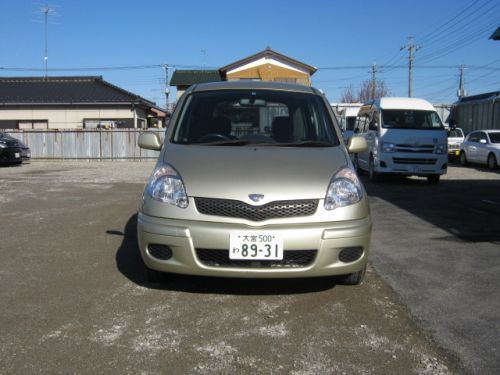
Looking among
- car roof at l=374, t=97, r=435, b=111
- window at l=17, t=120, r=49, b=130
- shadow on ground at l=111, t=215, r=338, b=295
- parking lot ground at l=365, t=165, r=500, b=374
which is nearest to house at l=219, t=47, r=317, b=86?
car roof at l=374, t=97, r=435, b=111

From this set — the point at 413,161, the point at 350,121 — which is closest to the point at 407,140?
the point at 413,161

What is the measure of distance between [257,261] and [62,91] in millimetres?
28038

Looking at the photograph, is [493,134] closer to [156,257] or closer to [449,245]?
[449,245]

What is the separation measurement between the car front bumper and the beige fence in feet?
63.5

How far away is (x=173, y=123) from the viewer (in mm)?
4574

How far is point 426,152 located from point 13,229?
9583 mm

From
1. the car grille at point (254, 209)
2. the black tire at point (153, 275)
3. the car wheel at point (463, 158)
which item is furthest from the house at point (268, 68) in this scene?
the car grille at point (254, 209)

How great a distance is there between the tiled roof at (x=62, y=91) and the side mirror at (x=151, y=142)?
23.0 m

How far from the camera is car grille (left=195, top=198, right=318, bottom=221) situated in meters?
Result: 3.49

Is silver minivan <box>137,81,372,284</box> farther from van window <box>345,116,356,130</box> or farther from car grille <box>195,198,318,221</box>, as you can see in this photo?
van window <box>345,116,356,130</box>

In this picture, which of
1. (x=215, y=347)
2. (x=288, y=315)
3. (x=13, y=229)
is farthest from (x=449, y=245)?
(x=13, y=229)

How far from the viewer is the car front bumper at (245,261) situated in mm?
3447

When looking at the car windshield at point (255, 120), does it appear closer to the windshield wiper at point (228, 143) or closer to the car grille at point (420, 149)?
the windshield wiper at point (228, 143)

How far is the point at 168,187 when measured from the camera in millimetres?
3711
